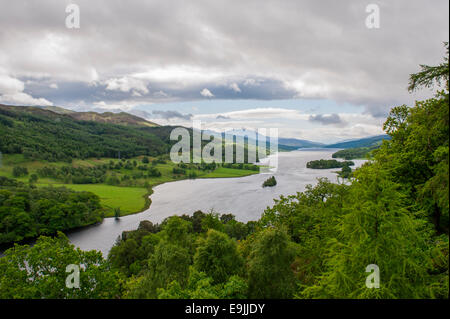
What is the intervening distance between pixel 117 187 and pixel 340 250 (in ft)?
327

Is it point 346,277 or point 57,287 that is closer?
point 346,277

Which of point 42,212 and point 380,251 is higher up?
point 380,251

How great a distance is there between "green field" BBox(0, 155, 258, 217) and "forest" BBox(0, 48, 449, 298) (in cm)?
5693

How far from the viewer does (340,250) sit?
8.36m

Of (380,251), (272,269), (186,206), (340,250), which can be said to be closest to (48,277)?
(272,269)

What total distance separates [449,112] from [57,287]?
16975mm

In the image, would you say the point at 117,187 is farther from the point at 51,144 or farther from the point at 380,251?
the point at 380,251

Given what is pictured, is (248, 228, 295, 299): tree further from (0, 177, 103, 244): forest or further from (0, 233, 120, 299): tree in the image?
(0, 177, 103, 244): forest

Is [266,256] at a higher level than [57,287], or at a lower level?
higher

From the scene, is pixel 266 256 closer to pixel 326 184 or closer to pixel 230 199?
pixel 326 184

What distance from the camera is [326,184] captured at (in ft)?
67.9

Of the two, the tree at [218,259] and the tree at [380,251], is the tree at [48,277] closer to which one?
the tree at [218,259]

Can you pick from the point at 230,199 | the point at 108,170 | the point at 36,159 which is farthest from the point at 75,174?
the point at 230,199

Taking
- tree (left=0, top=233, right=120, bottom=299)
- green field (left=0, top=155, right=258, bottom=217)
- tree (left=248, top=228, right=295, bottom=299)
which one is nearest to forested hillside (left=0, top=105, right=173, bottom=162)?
green field (left=0, top=155, right=258, bottom=217)
